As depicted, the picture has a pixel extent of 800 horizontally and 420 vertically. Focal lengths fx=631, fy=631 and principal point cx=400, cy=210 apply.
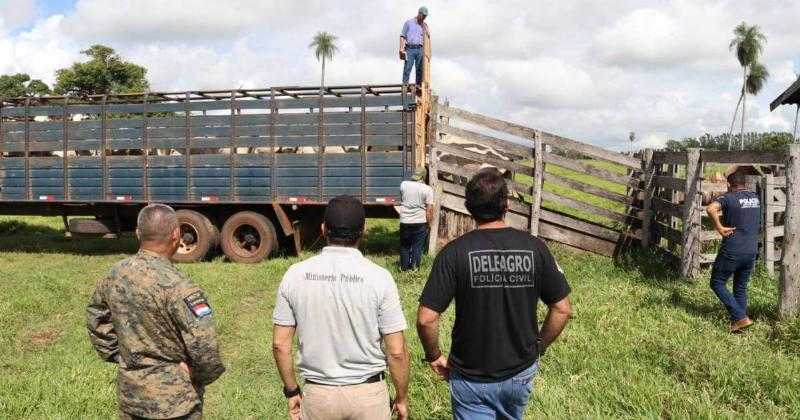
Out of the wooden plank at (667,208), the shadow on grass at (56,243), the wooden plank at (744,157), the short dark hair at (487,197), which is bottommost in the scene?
the shadow on grass at (56,243)

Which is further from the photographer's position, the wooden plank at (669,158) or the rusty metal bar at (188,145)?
the rusty metal bar at (188,145)

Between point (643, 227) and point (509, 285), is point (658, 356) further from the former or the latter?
point (643, 227)

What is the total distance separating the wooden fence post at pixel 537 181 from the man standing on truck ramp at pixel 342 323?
712 centimetres

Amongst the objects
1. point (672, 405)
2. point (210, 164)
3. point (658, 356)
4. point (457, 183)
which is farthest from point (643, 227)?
point (210, 164)

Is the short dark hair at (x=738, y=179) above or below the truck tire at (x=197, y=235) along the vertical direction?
above

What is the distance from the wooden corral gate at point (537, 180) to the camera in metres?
9.45

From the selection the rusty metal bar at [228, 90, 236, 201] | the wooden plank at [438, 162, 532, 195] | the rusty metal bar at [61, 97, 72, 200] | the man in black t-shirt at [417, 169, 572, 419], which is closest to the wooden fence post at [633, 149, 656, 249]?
the wooden plank at [438, 162, 532, 195]

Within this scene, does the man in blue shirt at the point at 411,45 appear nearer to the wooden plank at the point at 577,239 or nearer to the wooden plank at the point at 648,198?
the wooden plank at the point at 577,239

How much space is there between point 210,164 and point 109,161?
195 cm

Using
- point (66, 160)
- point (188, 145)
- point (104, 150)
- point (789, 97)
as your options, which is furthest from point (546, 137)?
point (66, 160)

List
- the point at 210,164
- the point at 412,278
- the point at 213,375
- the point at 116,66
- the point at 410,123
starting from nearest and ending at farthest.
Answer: the point at 213,375 < the point at 412,278 < the point at 410,123 < the point at 210,164 < the point at 116,66

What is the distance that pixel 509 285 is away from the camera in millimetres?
2787

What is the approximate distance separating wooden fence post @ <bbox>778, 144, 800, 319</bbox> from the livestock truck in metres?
5.29

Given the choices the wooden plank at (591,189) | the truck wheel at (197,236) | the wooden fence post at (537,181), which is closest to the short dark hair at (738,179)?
the wooden plank at (591,189)
